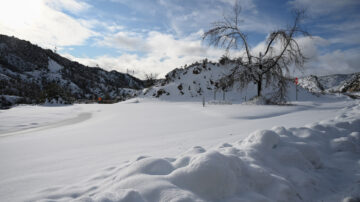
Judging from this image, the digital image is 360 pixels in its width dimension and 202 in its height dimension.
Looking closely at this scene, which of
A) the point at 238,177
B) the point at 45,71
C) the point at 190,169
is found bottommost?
the point at 238,177

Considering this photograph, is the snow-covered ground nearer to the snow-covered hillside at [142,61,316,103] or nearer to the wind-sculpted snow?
the wind-sculpted snow

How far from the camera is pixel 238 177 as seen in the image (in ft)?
4.99

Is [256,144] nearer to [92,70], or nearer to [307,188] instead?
[307,188]

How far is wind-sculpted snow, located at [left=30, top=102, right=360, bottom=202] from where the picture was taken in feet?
4.24

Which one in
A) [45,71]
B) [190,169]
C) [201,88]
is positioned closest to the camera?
[190,169]

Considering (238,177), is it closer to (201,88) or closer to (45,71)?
(201,88)

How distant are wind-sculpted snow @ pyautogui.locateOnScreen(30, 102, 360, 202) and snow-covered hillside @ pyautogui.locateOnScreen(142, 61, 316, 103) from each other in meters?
15.3

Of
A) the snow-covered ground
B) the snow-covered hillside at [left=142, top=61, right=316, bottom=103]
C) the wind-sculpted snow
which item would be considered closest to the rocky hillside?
the snow-covered hillside at [left=142, top=61, right=316, bottom=103]

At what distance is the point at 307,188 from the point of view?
5.50ft

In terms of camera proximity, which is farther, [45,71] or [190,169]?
[45,71]

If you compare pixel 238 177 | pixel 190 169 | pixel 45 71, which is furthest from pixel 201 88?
pixel 45 71

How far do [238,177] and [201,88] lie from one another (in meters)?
19.3

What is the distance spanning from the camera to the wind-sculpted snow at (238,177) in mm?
1291

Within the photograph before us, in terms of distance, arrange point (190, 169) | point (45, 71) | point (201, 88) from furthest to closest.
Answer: point (45, 71)
point (201, 88)
point (190, 169)
